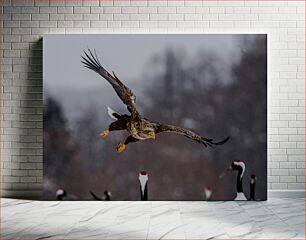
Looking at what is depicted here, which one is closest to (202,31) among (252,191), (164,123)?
(164,123)

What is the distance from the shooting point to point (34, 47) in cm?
577

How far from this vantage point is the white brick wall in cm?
571

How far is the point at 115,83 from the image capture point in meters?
5.56

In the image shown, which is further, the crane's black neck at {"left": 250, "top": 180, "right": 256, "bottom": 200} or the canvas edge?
the canvas edge

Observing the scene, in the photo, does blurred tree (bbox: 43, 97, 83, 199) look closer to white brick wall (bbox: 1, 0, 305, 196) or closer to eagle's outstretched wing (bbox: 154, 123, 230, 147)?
white brick wall (bbox: 1, 0, 305, 196)

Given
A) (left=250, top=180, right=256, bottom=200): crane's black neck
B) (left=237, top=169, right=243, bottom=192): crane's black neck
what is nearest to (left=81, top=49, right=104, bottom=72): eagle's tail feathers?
(left=237, top=169, right=243, bottom=192): crane's black neck

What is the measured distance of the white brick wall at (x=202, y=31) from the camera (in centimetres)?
571

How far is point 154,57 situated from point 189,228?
7.08ft

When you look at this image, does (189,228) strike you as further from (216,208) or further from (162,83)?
(162,83)

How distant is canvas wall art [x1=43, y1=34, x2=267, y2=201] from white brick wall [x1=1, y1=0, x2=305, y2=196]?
218mm

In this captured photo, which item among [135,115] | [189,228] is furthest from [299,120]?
[189,228]

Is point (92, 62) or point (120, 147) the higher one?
point (92, 62)

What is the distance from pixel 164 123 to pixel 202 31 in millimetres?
1141

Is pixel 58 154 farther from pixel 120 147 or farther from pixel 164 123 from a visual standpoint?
pixel 164 123
